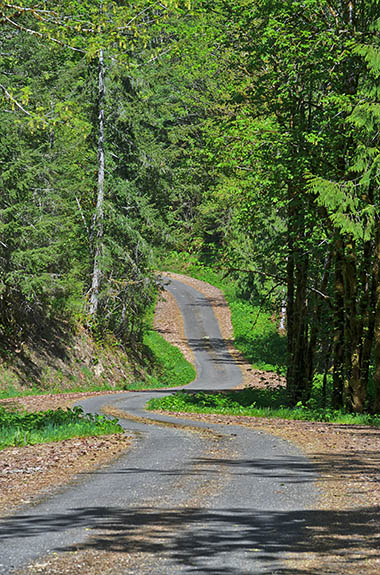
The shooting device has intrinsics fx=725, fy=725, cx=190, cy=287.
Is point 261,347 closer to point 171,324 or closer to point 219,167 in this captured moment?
point 171,324

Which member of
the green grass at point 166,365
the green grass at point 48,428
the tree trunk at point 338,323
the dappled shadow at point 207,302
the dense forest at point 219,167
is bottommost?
the green grass at point 166,365

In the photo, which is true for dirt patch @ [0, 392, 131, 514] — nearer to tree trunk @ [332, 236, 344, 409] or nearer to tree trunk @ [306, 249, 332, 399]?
tree trunk @ [332, 236, 344, 409]

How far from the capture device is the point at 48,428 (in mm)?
13117

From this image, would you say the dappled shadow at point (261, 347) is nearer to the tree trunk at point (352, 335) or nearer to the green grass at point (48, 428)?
the tree trunk at point (352, 335)

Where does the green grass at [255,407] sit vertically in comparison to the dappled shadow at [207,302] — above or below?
below

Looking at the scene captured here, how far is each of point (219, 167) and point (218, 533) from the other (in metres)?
17.3

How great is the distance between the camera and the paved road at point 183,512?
514cm

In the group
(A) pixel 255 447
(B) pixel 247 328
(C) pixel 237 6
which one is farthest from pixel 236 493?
(B) pixel 247 328

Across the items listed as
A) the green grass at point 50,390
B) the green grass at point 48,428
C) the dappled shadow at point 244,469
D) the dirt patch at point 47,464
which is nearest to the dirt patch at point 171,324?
the green grass at point 50,390

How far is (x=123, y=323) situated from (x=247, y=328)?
18162 mm

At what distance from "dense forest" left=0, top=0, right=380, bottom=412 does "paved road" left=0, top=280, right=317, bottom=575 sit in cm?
603

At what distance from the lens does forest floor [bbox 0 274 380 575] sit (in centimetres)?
525

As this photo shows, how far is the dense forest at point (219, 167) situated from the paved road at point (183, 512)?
19.8 ft

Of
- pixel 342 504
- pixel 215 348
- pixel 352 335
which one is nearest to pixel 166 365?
pixel 215 348
